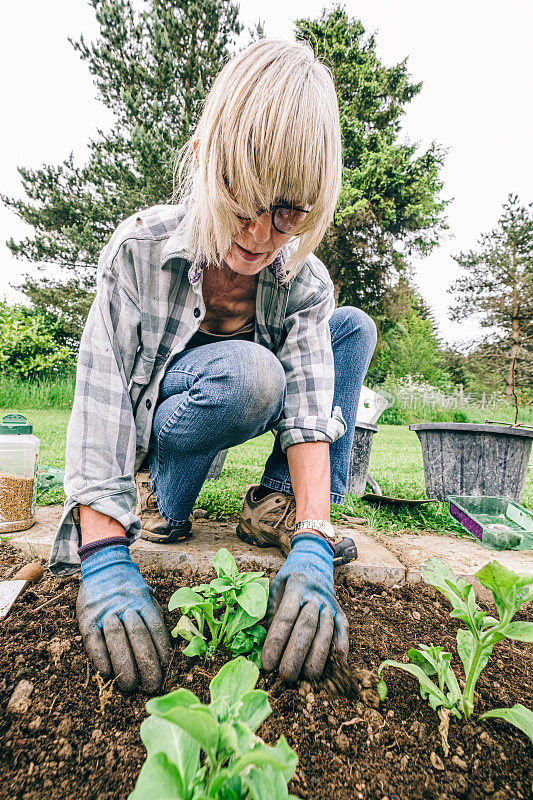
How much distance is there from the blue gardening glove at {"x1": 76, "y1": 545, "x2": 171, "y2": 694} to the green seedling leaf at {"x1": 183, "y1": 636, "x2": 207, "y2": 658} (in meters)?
0.04

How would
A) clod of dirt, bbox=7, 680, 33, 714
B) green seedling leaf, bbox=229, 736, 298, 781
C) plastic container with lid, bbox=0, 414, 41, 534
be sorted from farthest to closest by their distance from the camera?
plastic container with lid, bbox=0, 414, 41, 534 → clod of dirt, bbox=7, 680, 33, 714 → green seedling leaf, bbox=229, 736, 298, 781

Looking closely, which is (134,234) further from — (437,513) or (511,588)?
(437,513)

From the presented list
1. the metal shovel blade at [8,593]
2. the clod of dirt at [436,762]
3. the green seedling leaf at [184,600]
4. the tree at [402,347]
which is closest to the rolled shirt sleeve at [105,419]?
the metal shovel blade at [8,593]

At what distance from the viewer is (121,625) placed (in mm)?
871

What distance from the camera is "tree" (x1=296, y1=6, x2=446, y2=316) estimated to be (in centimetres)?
1414

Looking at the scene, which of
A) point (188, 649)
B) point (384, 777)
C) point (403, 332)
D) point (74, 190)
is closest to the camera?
point (384, 777)

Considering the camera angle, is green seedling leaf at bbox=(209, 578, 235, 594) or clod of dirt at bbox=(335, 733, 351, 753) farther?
green seedling leaf at bbox=(209, 578, 235, 594)

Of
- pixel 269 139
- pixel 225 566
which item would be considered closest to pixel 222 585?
pixel 225 566

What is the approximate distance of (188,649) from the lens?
2.94 ft

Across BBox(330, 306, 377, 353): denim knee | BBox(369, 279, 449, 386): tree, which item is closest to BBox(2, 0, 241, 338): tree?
BBox(369, 279, 449, 386): tree

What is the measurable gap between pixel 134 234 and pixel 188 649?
956 mm

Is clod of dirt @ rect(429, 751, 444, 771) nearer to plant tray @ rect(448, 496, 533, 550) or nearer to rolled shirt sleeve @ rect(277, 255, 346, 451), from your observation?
rolled shirt sleeve @ rect(277, 255, 346, 451)

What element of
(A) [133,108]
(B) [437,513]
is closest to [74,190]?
(A) [133,108]

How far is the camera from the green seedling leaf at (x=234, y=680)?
0.60 metres
